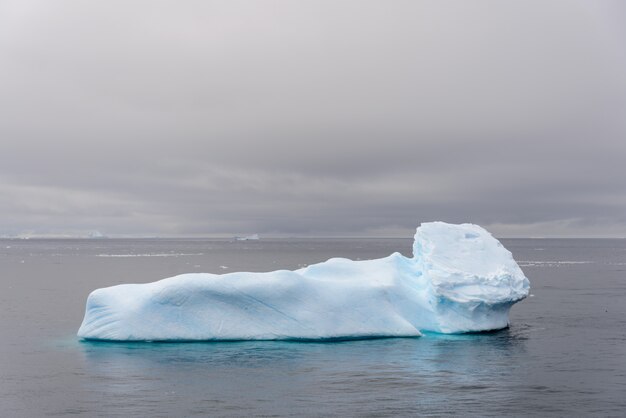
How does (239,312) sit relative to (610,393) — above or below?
above

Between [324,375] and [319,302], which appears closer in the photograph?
[324,375]

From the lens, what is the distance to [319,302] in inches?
894

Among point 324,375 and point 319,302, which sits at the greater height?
point 319,302

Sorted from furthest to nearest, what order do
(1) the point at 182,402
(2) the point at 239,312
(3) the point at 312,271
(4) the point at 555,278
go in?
(4) the point at 555,278, (3) the point at 312,271, (2) the point at 239,312, (1) the point at 182,402

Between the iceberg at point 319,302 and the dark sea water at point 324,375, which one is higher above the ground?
the iceberg at point 319,302

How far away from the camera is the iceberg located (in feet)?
71.5

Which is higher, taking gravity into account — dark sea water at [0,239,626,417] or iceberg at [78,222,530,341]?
iceberg at [78,222,530,341]

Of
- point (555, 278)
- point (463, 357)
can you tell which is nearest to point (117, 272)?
point (555, 278)

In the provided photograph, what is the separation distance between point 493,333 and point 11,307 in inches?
936

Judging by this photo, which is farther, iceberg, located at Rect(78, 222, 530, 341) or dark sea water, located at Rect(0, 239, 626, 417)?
iceberg, located at Rect(78, 222, 530, 341)

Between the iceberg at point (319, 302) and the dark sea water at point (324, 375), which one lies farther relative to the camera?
the iceberg at point (319, 302)

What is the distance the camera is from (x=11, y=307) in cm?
3341

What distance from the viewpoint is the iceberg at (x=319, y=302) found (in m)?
21.8

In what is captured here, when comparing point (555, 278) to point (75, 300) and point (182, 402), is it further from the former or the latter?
point (182, 402)
